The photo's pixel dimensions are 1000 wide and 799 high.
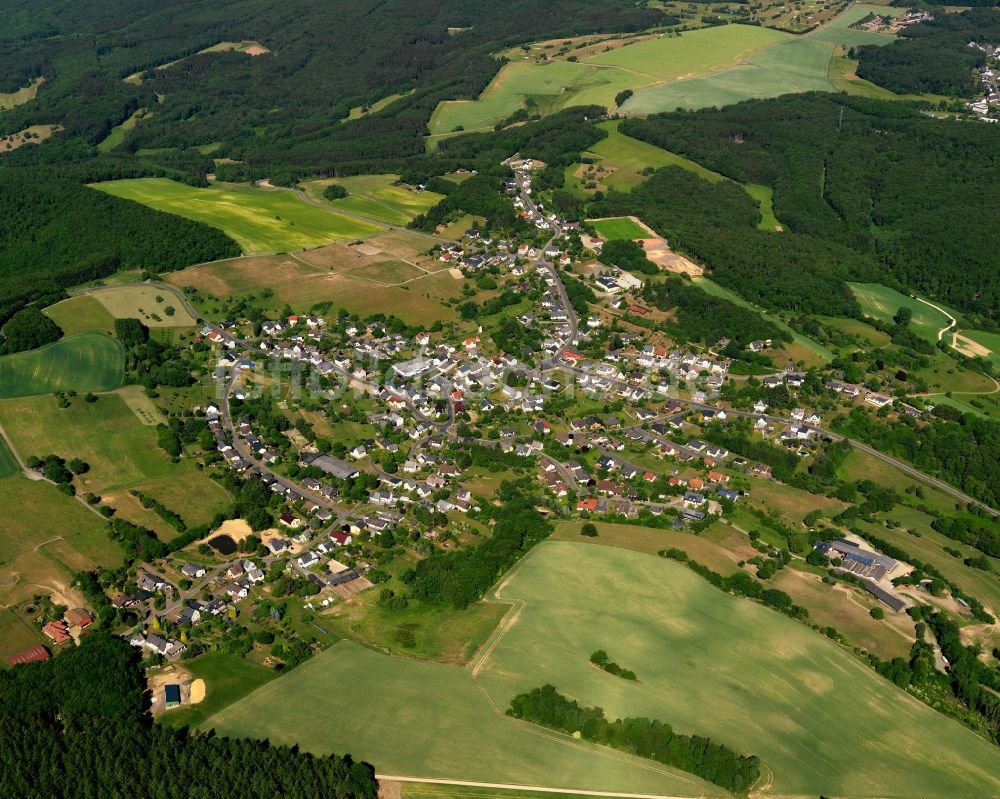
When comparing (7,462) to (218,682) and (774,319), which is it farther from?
(774,319)

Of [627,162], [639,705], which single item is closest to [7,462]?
[639,705]

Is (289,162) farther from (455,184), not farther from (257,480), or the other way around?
(257,480)

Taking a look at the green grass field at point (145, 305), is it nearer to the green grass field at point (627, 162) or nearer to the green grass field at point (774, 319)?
the green grass field at point (774, 319)

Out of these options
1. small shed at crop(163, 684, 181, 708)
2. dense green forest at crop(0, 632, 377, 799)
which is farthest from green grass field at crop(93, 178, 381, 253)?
dense green forest at crop(0, 632, 377, 799)

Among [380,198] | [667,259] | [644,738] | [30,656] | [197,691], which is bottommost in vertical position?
[644,738]

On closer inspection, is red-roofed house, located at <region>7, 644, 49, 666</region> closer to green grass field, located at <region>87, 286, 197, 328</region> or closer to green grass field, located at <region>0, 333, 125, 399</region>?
green grass field, located at <region>0, 333, 125, 399</region>

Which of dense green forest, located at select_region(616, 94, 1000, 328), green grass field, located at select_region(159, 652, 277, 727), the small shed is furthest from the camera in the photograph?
dense green forest, located at select_region(616, 94, 1000, 328)

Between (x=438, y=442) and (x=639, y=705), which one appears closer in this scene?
(x=639, y=705)
